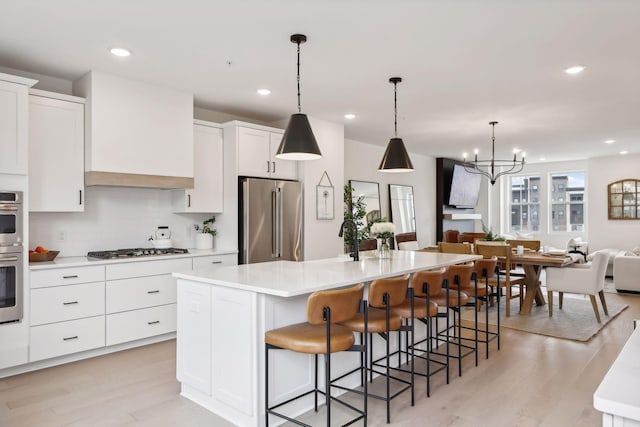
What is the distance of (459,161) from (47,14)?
29.5 feet

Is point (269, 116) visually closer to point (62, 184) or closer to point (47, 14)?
point (62, 184)

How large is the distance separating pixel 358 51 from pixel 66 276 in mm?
3098

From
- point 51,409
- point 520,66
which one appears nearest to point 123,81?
point 51,409

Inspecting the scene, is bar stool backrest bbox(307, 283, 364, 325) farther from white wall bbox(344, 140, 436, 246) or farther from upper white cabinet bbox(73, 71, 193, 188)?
white wall bbox(344, 140, 436, 246)

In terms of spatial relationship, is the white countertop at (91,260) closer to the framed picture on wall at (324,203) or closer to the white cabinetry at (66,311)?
the white cabinetry at (66,311)

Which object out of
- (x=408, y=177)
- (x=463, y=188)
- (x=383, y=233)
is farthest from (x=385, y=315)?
(x=463, y=188)

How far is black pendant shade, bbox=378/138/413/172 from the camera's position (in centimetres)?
422

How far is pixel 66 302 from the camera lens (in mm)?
3756

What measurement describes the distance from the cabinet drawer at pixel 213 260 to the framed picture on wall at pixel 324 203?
1.34 metres

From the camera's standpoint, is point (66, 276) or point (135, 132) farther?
point (135, 132)

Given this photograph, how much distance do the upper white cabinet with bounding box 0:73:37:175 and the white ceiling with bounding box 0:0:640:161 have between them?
0.27m

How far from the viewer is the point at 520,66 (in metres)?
3.83

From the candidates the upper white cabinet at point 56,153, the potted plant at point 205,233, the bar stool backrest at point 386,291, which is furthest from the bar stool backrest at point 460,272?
the upper white cabinet at point 56,153

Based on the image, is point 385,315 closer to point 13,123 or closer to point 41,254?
point 41,254
